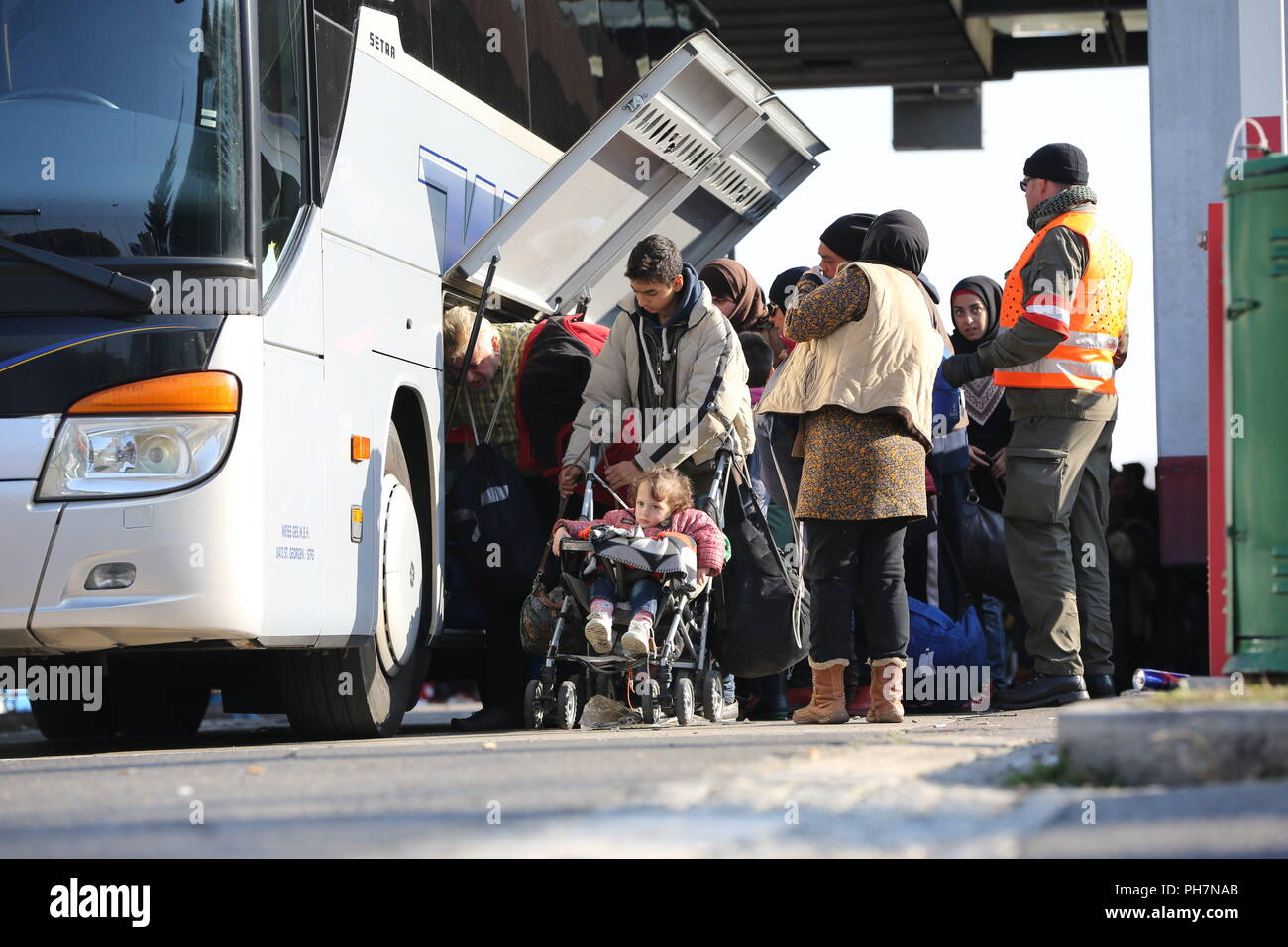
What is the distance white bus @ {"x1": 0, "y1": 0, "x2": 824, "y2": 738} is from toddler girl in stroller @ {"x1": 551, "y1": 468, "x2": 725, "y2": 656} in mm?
750

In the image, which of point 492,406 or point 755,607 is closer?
point 755,607

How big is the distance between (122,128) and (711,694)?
10.0ft

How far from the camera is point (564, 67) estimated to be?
9625 millimetres

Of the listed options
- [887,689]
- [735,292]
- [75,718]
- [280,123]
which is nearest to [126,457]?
[280,123]

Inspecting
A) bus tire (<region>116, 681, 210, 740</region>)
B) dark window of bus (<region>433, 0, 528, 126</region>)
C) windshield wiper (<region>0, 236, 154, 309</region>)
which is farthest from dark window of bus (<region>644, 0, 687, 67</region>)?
windshield wiper (<region>0, 236, 154, 309</region>)

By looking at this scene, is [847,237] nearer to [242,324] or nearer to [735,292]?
[735,292]

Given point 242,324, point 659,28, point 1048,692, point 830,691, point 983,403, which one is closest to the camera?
point 242,324

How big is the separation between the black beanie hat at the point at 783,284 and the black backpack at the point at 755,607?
1.82m

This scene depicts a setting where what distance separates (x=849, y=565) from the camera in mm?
7355

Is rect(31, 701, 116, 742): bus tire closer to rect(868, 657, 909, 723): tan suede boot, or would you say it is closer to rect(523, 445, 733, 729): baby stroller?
rect(523, 445, 733, 729): baby stroller

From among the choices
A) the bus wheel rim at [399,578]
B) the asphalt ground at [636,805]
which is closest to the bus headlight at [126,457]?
the asphalt ground at [636,805]

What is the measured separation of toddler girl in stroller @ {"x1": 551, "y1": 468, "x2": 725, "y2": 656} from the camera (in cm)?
729

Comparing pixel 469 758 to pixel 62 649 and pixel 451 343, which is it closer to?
pixel 62 649
